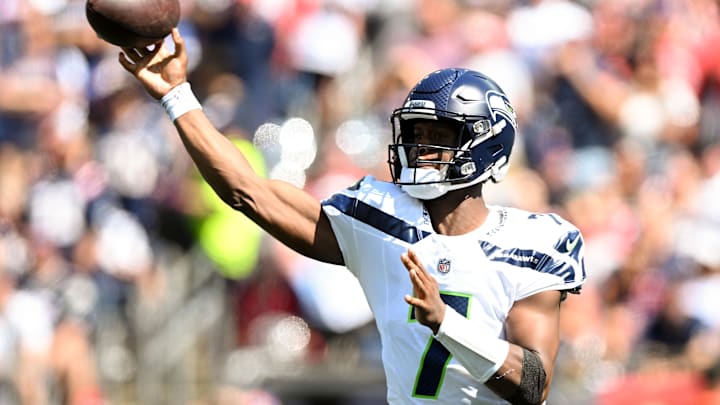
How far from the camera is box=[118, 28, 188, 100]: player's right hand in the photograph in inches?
172

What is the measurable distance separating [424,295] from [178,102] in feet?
3.74

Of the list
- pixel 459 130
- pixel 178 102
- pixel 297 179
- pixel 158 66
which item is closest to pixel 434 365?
pixel 459 130

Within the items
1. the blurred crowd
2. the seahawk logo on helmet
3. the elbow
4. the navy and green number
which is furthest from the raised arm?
the blurred crowd

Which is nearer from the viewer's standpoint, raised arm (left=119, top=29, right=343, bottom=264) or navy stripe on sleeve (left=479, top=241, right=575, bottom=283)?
navy stripe on sleeve (left=479, top=241, right=575, bottom=283)

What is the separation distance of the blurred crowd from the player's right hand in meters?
3.61

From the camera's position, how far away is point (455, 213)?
14.0ft

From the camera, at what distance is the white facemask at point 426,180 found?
4.19m

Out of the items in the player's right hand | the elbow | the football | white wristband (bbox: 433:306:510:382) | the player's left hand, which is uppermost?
the football

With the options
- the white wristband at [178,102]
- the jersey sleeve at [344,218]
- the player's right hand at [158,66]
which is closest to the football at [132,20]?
the player's right hand at [158,66]

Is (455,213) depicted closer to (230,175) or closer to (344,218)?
(344,218)

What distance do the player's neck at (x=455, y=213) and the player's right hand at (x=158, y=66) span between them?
952mm

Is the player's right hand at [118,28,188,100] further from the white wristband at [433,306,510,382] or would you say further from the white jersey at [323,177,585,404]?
the white wristband at [433,306,510,382]

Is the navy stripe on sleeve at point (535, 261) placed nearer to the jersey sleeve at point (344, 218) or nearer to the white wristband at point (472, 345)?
the white wristband at point (472, 345)

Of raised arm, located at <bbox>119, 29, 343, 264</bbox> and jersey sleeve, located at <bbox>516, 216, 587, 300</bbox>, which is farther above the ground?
raised arm, located at <bbox>119, 29, 343, 264</bbox>
